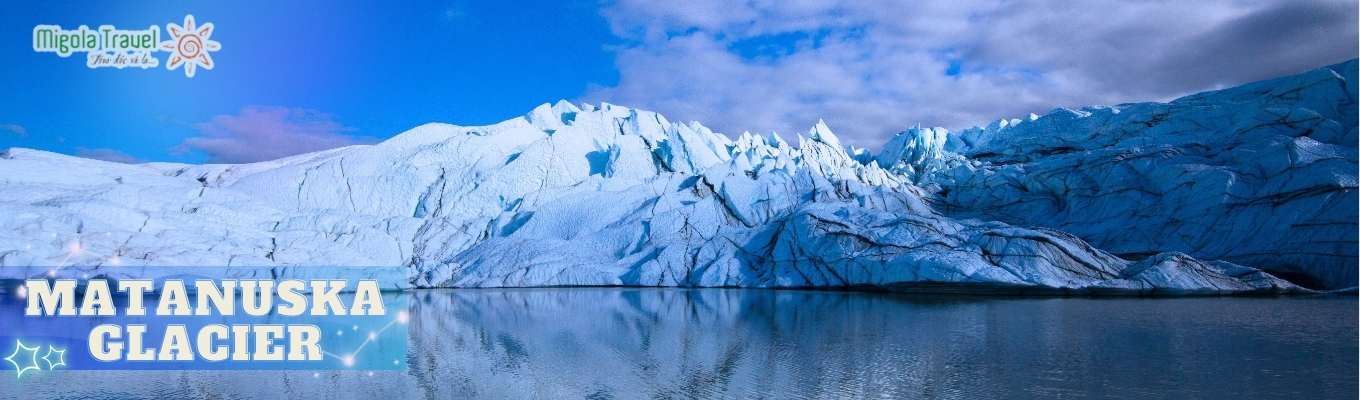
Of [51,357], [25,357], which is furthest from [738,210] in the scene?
[25,357]

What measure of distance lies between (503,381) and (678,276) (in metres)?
13.9

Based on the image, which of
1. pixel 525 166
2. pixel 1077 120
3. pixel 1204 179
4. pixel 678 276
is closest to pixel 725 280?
pixel 678 276

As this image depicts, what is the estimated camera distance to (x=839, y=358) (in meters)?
7.72

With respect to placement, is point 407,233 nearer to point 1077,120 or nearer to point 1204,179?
point 1204,179

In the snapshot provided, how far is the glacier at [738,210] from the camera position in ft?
55.5

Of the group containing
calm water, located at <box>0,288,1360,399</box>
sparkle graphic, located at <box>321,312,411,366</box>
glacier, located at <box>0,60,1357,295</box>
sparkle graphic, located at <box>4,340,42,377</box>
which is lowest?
sparkle graphic, located at <box>4,340,42,377</box>

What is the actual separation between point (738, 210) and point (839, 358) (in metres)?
15.3

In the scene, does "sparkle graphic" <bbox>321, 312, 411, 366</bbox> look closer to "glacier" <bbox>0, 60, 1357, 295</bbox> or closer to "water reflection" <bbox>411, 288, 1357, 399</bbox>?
"water reflection" <bbox>411, 288, 1357, 399</bbox>

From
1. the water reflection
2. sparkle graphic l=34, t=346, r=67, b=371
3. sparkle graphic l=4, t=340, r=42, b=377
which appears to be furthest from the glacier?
sparkle graphic l=34, t=346, r=67, b=371

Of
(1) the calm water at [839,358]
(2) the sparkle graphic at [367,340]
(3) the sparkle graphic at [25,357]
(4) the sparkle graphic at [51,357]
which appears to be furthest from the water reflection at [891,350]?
(3) the sparkle graphic at [25,357]

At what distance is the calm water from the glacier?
208 inches

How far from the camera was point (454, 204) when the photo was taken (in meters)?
23.9

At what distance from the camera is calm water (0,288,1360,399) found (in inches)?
246

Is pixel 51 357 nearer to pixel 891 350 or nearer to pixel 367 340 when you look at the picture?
pixel 367 340
